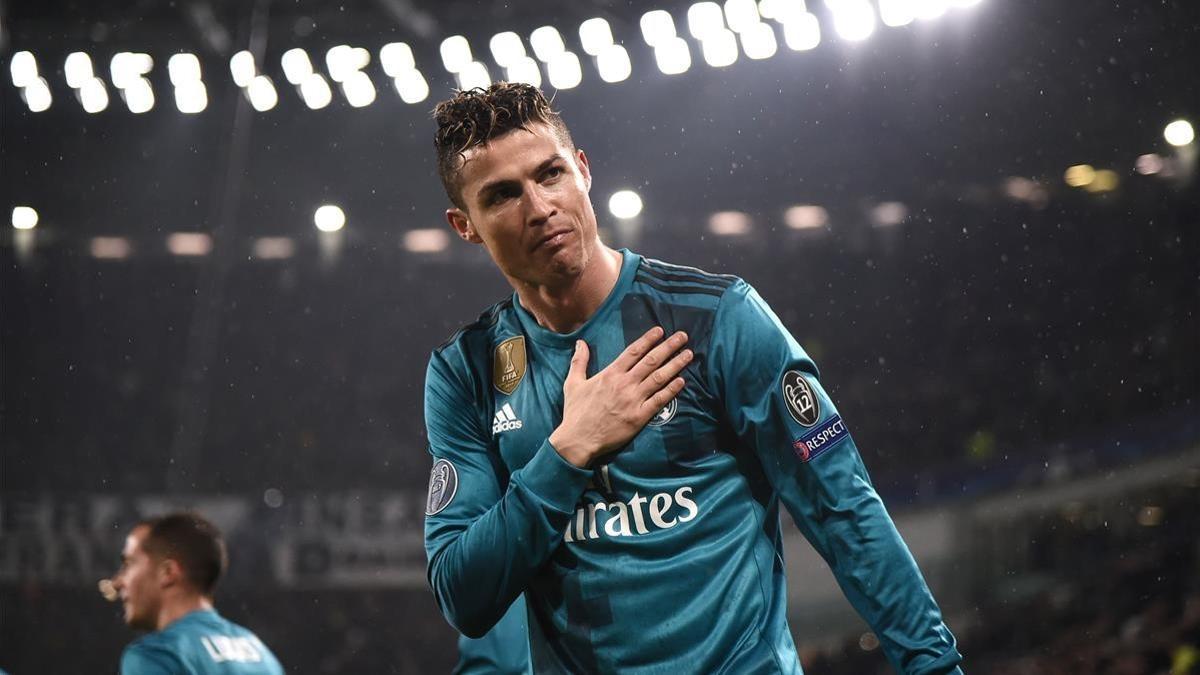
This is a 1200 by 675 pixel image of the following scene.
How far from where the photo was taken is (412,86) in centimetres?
808

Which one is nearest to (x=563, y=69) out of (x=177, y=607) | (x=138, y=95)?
(x=138, y=95)

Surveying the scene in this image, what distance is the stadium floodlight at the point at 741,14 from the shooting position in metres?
7.28

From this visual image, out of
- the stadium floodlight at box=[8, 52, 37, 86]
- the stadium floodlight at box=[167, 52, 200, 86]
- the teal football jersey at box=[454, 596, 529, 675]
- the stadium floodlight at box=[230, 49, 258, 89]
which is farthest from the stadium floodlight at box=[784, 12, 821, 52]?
the teal football jersey at box=[454, 596, 529, 675]

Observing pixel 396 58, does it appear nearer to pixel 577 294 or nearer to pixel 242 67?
pixel 242 67

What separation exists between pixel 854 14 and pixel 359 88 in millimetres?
3404

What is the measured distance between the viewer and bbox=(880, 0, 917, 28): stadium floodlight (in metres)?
7.45

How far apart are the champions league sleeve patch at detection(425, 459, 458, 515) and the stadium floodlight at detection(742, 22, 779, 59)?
6042 mm

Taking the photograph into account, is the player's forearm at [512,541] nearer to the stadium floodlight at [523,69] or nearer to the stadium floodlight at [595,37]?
the stadium floodlight at [523,69]

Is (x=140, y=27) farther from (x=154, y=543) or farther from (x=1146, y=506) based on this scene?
(x=1146, y=506)

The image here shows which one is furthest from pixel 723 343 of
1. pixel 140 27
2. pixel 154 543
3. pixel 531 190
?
pixel 140 27

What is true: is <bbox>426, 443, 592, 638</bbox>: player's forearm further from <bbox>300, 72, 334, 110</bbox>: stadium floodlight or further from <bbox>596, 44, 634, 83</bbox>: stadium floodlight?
<bbox>300, 72, 334, 110</bbox>: stadium floodlight

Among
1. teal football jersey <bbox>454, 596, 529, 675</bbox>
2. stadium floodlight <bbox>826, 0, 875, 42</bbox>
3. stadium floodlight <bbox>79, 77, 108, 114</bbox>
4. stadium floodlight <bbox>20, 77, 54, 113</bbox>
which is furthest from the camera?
stadium floodlight <bbox>79, 77, 108, 114</bbox>

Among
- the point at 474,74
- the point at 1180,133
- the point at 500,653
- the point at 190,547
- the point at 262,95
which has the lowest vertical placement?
the point at 500,653

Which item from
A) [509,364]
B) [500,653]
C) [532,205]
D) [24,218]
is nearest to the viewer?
[532,205]
